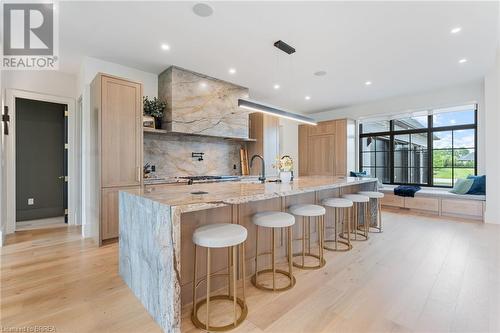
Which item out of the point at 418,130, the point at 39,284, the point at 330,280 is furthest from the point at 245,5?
the point at 418,130

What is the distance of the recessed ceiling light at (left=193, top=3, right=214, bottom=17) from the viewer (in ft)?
7.97

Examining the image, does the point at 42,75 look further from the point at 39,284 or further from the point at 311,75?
the point at 311,75

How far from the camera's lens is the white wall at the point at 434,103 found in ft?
15.8

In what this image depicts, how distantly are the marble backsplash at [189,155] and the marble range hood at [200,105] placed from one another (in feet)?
1.31

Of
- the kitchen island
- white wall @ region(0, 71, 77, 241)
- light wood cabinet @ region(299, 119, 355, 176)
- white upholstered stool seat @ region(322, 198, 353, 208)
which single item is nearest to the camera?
the kitchen island

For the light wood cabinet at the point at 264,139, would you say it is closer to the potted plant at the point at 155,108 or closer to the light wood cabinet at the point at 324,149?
the light wood cabinet at the point at 324,149

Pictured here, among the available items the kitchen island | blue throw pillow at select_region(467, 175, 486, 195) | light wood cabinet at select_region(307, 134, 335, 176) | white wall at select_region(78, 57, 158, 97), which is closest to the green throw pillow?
blue throw pillow at select_region(467, 175, 486, 195)

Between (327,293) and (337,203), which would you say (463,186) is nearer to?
(337,203)

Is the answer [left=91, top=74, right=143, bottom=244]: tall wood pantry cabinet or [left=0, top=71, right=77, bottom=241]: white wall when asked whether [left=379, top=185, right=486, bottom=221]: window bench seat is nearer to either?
[left=91, top=74, right=143, bottom=244]: tall wood pantry cabinet

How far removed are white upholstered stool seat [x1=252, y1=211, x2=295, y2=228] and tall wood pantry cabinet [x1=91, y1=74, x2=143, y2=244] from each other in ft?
7.24

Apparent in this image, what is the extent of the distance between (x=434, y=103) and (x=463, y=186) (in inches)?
78.1

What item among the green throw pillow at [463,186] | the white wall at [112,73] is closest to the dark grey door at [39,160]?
the white wall at [112,73]

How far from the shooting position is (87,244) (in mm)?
3242

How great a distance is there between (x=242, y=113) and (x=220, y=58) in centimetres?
148
